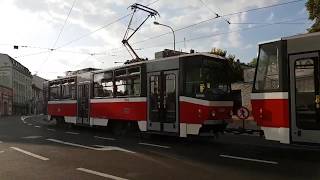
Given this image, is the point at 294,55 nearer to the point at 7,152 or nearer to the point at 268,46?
the point at 268,46

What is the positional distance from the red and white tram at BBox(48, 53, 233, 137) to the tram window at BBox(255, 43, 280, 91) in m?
3.06

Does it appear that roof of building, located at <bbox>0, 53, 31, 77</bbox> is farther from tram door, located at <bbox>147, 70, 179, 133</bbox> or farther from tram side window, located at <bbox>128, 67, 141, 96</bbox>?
tram door, located at <bbox>147, 70, 179, 133</bbox>

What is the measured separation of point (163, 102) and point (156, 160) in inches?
211

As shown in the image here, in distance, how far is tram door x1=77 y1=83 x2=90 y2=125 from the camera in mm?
25844

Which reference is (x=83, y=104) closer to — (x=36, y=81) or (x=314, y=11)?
(x=314, y=11)

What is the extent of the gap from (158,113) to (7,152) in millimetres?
5991

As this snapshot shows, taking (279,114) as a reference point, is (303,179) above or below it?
below

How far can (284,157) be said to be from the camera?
14.1 meters

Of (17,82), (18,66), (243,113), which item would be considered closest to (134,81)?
(243,113)

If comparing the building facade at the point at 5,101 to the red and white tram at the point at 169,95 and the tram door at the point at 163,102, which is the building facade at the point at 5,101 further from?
the tram door at the point at 163,102

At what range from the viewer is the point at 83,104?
26.4 meters

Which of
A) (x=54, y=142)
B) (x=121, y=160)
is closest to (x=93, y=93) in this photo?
(x=54, y=142)

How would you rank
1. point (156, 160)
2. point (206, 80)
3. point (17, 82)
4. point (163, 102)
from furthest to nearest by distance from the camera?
point (17, 82) → point (163, 102) → point (206, 80) → point (156, 160)

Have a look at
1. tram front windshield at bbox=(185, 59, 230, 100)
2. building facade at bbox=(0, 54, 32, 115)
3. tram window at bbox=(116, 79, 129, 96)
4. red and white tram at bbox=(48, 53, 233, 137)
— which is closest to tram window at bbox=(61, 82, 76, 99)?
red and white tram at bbox=(48, 53, 233, 137)
